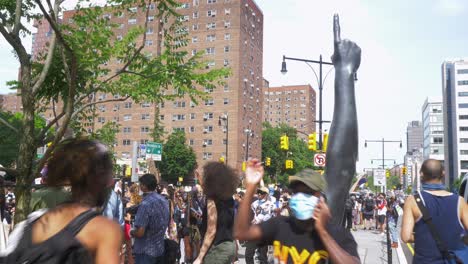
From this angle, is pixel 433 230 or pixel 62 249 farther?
pixel 433 230

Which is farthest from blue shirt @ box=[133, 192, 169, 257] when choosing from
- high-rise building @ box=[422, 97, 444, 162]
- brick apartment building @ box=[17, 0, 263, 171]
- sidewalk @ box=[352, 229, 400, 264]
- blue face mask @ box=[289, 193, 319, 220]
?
high-rise building @ box=[422, 97, 444, 162]

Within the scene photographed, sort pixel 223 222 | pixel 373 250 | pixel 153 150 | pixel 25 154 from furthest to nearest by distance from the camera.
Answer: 1. pixel 153 150
2. pixel 373 250
3. pixel 25 154
4. pixel 223 222

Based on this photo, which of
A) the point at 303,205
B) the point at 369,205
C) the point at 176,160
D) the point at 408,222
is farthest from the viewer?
the point at 176,160

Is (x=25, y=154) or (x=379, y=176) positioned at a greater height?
(x=25, y=154)

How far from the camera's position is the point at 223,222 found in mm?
5793

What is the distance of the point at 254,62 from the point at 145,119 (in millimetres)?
24058

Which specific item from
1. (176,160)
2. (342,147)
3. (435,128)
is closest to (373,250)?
(342,147)

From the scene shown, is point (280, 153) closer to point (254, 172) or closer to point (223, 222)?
point (223, 222)

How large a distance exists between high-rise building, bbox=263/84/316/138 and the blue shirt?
14779 centimetres

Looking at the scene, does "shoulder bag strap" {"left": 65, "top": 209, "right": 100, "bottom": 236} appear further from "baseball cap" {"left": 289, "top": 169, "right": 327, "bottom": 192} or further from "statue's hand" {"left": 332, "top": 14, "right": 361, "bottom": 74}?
"statue's hand" {"left": 332, "top": 14, "right": 361, "bottom": 74}

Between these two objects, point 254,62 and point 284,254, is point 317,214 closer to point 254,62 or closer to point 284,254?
point 284,254

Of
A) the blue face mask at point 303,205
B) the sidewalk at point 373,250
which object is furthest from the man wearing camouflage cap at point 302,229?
the sidewalk at point 373,250

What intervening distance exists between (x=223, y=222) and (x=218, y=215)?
11cm

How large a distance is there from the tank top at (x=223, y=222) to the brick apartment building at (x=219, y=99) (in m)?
76.5
